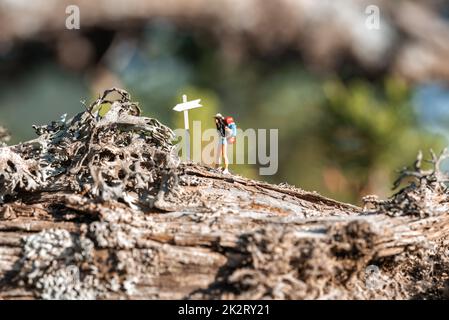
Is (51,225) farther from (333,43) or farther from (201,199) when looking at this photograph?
(333,43)

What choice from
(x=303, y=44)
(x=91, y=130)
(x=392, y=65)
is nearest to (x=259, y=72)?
(x=303, y=44)

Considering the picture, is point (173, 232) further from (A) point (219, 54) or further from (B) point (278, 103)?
(A) point (219, 54)

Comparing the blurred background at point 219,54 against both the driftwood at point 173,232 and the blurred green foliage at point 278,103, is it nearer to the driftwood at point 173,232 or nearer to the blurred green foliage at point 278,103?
the blurred green foliage at point 278,103

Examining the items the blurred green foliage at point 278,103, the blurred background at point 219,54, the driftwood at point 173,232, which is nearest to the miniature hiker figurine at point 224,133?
the driftwood at point 173,232

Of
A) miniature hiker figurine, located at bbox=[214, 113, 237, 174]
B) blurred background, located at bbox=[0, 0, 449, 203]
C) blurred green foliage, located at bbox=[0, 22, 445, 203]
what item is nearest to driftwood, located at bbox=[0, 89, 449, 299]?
miniature hiker figurine, located at bbox=[214, 113, 237, 174]

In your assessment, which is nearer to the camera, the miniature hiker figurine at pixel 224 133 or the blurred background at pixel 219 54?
the miniature hiker figurine at pixel 224 133

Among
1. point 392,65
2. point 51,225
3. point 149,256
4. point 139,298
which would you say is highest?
point 392,65

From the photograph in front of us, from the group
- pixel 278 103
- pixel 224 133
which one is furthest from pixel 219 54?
A: pixel 224 133
